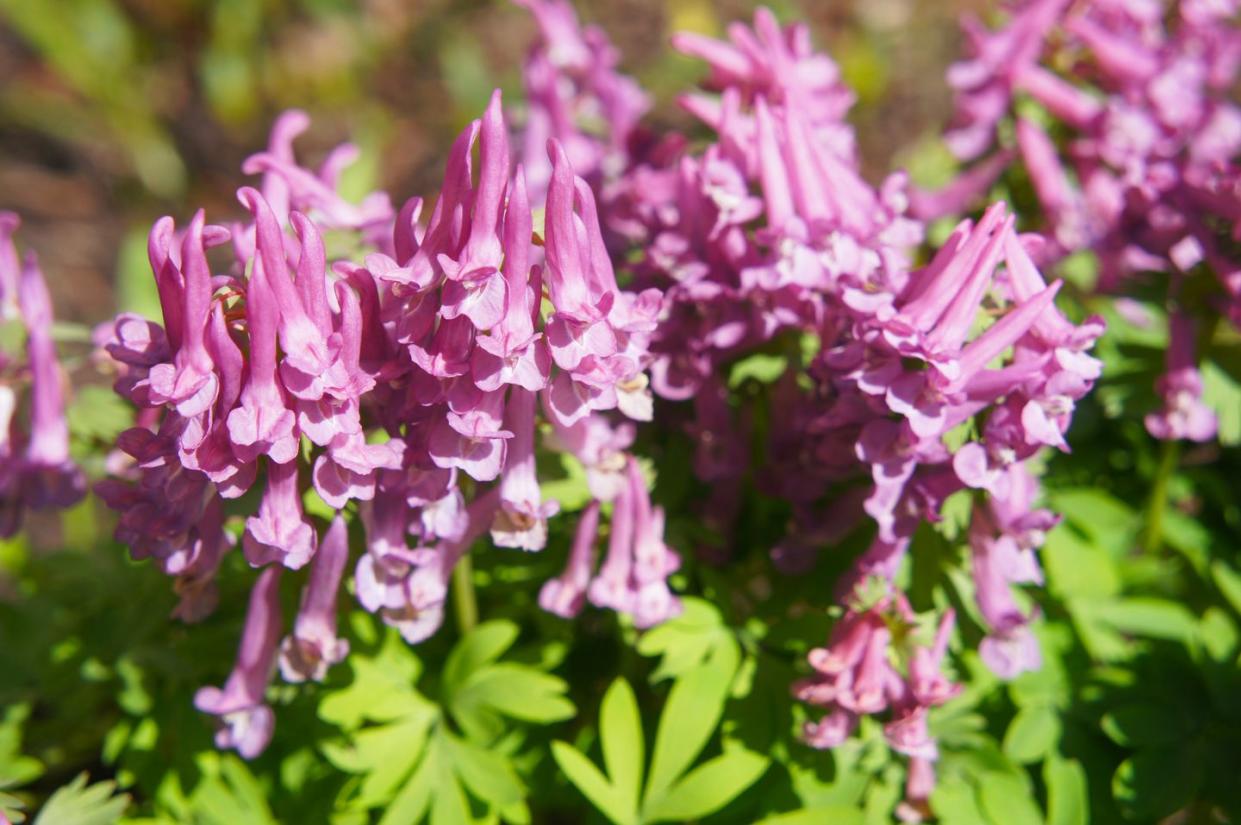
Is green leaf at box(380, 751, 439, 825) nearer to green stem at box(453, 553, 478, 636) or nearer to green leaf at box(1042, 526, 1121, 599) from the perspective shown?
green stem at box(453, 553, 478, 636)

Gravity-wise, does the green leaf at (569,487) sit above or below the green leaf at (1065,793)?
above

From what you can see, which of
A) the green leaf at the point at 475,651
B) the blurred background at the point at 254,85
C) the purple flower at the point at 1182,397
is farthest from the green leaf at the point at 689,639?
the blurred background at the point at 254,85

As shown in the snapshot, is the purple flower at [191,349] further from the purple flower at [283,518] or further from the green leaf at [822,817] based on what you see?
the green leaf at [822,817]

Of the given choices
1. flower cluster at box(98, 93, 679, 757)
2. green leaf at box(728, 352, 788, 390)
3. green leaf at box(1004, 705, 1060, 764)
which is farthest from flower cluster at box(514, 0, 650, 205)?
green leaf at box(1004, 705, 1060, 764)

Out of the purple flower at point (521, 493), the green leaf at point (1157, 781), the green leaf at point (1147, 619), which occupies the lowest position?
the green leaf at point (1157, 781)

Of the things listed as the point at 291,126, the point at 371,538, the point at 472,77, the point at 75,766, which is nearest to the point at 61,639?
the point at 75,766

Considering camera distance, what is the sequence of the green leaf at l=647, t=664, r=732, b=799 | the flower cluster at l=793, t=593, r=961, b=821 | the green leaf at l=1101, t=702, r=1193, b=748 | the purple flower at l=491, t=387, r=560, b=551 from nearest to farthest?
the purple flower at l=491, t=387, r=560, b=551
the flower cluster at l=793, t=593, r=961, b=821
the green leaf at l=647, t=664, r=732, b=799
the green leaf at l=1101, t=702, r=1193, b=748
